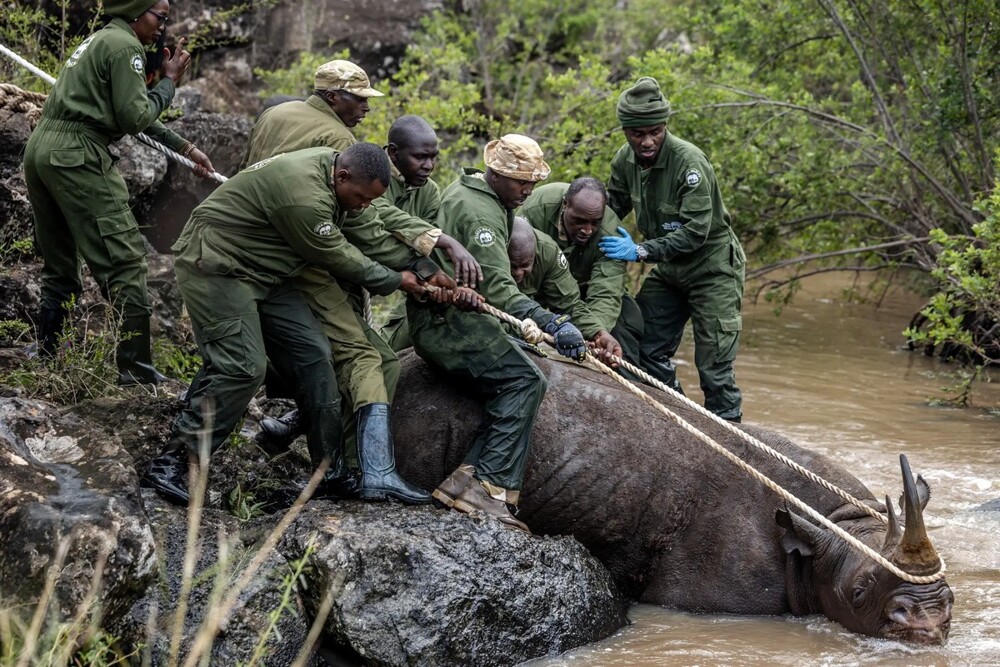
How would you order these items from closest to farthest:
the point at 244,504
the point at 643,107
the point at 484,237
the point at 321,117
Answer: the point at 244,504 → the point at 484,237 → the point at 321,117 → the point at 643,107

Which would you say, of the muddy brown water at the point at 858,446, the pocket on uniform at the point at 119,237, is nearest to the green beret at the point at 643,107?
the muddy brown water at the point at 858,446

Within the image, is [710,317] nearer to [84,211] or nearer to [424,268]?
[424,268]

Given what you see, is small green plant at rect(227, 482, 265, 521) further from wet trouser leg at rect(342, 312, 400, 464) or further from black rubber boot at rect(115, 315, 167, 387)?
black rubber boot at rect(115, 315, 167, 387)

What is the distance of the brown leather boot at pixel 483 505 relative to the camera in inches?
234

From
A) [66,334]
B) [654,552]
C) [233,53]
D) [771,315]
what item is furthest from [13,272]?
[771,315]

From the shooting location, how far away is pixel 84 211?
259 inches

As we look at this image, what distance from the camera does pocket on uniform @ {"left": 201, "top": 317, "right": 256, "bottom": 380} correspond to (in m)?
5.73

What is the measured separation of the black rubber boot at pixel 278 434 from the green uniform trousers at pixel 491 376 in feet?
3.27

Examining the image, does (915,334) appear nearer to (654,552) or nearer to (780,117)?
(780,117)

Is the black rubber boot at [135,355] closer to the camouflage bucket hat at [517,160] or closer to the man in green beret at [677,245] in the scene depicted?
the camouflage bucket hat at [517,160]

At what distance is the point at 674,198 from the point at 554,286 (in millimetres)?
1502

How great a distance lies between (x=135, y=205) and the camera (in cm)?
924

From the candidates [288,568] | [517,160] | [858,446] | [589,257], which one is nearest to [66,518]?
[288,568]

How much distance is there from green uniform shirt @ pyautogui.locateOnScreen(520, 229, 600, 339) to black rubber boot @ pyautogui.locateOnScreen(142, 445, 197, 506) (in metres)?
2.26
